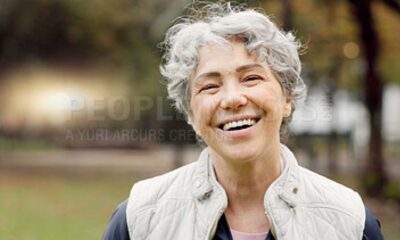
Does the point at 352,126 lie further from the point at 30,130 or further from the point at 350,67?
the point at 30,130

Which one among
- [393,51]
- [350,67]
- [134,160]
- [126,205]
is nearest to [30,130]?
[134,160]

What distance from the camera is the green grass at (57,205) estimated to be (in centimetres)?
829

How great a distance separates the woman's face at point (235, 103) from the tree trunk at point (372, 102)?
9582 millimetres

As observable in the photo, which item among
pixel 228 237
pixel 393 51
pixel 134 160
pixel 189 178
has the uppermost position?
pixel 393 51

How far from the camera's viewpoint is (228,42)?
6.20 ft

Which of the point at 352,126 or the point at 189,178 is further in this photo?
the point at 352,126

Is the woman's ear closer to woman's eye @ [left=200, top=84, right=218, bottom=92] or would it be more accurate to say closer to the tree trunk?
woman's eye @ [left=200, top=84, right=218, bottom=92]

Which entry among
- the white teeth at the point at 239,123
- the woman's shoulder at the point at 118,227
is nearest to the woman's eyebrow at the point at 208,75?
the white teeth at the point at 239,123

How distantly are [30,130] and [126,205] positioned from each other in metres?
18.0

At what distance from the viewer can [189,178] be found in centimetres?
194

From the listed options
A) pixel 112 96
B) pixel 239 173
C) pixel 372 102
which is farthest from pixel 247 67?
pixel 112 96

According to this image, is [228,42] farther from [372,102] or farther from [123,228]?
[372,102]

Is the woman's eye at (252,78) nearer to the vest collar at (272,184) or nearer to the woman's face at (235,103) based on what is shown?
the woman's face at (235,103)

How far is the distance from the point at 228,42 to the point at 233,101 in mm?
184
